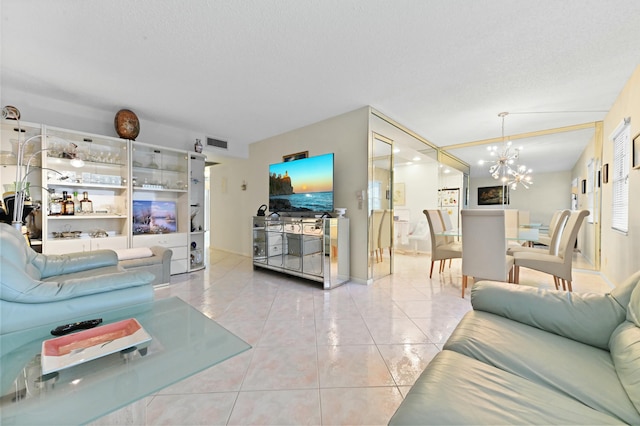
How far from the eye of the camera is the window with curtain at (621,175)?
2.89 m

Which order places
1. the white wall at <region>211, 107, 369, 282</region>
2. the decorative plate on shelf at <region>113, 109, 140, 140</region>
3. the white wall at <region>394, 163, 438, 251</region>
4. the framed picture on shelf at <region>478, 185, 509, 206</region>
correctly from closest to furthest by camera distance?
the decorative plate on shelf at <region>113, 109, 140, 140</region> → the white wall at <region>211, 107, 369, 282</region> → the white wall at <region>394, 163, 438, 251</region> → the framed picture on shelf at <region>478, 185, 509, 206</region>

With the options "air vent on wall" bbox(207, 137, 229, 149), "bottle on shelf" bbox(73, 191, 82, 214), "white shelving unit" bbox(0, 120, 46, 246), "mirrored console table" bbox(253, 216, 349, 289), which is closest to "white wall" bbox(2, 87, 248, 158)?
"air vent on wall" bbox(207, 137, 229, 149)

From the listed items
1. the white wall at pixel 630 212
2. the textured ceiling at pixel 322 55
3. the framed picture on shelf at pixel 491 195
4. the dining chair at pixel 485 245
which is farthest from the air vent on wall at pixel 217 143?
the framed picture on shelf at pixel 491 195

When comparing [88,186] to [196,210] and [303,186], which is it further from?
[303,186]

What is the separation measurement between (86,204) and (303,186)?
2966 millimetres

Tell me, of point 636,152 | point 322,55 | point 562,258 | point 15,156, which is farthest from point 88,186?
point 636,152

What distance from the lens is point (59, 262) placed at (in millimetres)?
2309

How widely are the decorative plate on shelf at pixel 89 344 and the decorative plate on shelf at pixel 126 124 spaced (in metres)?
3.31

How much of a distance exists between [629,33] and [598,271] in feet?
11.9

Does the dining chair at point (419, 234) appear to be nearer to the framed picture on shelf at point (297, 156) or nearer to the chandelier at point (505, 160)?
the chandelier at point (505, 160)

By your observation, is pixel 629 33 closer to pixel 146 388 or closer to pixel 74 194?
pixel 146 388

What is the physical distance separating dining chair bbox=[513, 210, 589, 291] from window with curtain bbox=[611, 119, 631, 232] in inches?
20.7

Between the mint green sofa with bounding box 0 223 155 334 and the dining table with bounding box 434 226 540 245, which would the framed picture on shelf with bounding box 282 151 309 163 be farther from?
the mint green sofa with bounding box 0 223 155 334

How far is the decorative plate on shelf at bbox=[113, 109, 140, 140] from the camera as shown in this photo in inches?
135
